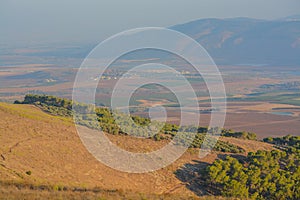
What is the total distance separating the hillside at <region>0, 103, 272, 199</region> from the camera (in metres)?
22.2

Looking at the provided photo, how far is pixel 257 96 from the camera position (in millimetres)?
121938

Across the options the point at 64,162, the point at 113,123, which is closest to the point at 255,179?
the point at 64,162

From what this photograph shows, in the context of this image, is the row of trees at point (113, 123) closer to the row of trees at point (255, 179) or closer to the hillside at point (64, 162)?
the hillside at point (64, 162)

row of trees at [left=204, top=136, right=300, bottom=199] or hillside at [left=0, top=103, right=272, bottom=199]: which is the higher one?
hillside at [left=0, top=103, right=272, bottom=199]

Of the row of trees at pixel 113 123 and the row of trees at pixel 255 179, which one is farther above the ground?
the row of trees at pixel 113 123

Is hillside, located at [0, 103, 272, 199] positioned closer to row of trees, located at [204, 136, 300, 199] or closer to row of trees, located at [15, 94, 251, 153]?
row of trees, located at [15, 94, 251, 153]

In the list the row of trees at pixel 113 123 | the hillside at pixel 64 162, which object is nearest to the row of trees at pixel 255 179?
the hillside at pixel 64 162

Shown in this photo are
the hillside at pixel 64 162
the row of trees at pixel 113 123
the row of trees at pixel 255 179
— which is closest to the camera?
the hillside at pixel 64 162

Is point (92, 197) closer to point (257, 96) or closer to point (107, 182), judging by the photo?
point (107, 182)

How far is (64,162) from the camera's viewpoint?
83.6ft

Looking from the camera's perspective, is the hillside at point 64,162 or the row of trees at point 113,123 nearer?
the hillside at point 64,162

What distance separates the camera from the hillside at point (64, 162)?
22172 mm

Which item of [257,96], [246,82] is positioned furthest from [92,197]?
[246,82]

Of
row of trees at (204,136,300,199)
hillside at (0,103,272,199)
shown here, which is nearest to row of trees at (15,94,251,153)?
hillside at (0,103,272,199)
